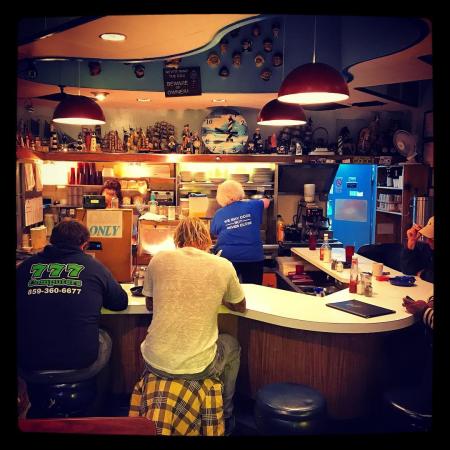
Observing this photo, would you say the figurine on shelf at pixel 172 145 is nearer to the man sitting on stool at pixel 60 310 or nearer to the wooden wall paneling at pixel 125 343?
the wooden wall paneling at pixel 125 343

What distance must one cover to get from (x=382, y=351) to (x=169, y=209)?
2463mm

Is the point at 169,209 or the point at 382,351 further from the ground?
the point at 169,209

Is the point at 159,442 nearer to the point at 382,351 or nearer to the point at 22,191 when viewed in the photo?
the point at 382,351

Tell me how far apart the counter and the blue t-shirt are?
1.41m

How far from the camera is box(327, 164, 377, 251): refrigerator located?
30.6 ft

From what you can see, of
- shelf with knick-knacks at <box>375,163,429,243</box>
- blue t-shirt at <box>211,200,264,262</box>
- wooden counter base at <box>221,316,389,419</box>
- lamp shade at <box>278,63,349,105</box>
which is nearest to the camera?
lamp shade at <box>278,63,349,105</box>

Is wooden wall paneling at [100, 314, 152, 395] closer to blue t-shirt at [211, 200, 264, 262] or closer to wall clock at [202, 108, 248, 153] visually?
blue t-shirt at [211, 200, 264, 262]

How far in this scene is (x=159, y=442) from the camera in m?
1.99

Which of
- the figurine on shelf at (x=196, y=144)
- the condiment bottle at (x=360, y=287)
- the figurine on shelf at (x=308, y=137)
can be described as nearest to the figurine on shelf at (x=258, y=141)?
the figurine on shelf at (x=308, y=137)

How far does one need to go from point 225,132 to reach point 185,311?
18.0 ft

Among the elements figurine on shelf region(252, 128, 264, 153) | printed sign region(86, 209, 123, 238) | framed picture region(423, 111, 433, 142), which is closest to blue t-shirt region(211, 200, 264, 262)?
printed sign region(86, 209, 123, 238)

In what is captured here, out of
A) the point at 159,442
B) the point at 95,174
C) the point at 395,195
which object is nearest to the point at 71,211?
the point at 95,174

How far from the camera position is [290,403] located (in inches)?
119

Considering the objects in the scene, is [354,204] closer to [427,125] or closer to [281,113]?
[427,125]
